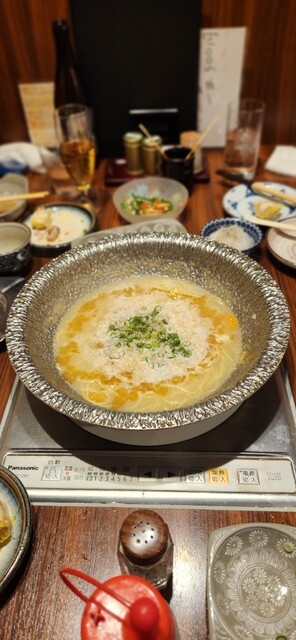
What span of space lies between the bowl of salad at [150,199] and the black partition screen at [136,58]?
21.8 inches

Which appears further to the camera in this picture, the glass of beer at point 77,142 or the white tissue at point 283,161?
the white tissue at point 283,161

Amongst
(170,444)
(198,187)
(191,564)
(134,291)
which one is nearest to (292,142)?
(198,187)

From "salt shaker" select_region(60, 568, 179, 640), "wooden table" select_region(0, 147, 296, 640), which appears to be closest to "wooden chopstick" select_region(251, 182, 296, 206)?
"wooden table" select_region(0, 147, 296, 640)

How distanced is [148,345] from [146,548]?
68cm

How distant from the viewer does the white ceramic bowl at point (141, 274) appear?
3.85ft

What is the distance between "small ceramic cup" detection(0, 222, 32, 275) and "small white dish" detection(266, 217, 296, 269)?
3.49 feet

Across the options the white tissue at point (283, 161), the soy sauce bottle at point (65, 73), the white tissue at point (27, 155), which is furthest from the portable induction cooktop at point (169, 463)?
the soy sauce bottle at point (65, 73)

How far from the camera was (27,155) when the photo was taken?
9.03 ft

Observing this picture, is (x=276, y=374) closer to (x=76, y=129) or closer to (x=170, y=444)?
(x=170, y=444)

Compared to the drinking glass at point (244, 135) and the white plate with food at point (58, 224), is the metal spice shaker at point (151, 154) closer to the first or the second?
the drinking glass at point (244, 135)

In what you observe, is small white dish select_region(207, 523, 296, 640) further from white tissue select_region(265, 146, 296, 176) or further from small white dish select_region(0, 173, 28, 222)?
white tissue select_region(265, 146, 296, 176)

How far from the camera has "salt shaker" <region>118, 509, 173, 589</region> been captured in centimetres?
94

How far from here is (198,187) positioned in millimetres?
2564

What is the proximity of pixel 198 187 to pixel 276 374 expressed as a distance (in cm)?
142
